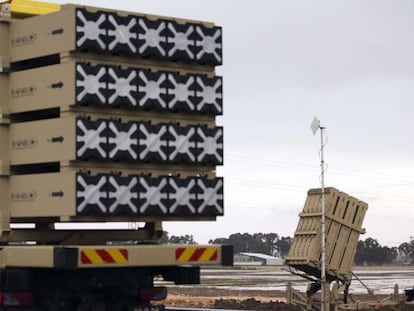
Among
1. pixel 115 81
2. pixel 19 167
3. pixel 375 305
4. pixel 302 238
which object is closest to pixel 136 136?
pixel 115 81

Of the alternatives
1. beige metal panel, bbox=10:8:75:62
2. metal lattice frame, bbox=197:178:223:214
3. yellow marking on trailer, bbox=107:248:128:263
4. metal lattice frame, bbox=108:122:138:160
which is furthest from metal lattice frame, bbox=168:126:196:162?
beige metal panel, bbox=10:8:75:62

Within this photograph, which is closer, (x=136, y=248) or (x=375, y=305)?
(x=136, y=248)

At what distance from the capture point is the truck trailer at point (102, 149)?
1254cm

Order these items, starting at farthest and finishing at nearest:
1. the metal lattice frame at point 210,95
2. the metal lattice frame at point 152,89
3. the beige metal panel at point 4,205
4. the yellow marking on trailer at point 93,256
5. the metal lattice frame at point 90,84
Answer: the metal lattice frame at point 210,95, the beige metal panel at point 4,205, the metal lattice frame at point 152,89, the metal lattice frame at point 90,84, the yellow marking on trailer at point 93,256

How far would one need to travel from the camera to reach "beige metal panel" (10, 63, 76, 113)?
41.5 ft

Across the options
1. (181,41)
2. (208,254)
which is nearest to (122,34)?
(181,41)

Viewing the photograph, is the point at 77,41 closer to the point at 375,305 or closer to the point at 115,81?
the point at 115,81

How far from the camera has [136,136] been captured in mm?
12961

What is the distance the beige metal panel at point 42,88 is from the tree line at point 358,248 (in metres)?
99.9

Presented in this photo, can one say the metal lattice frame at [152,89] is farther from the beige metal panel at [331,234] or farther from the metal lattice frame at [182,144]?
the beige metal panel at [331,234]

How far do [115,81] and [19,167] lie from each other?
1915 millimetres

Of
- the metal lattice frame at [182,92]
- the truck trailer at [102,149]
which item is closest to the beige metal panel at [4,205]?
the truck trailer at [102,149]

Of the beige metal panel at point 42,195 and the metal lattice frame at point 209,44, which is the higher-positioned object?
the metal lattice frame at point 209,44

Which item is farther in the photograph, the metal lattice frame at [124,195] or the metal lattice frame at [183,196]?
the metal lattice frame at [183,196]
